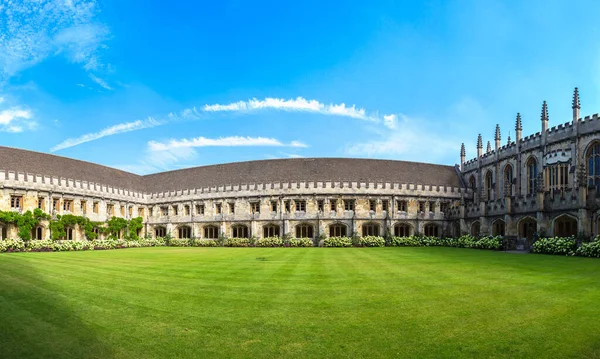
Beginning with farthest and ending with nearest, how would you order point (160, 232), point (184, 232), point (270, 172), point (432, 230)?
point (160, 232), point (184, 232), point (270, 172), point (432, 230)

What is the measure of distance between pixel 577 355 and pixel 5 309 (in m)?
10.2

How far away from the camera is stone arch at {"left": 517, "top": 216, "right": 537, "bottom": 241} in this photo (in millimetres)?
27562

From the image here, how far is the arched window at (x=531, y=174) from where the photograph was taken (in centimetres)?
3284

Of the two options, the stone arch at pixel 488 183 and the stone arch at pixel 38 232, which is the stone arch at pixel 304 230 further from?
the stone arch at pixel 38 232

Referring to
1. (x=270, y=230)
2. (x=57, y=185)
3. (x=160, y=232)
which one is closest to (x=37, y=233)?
(x=57, y=185)

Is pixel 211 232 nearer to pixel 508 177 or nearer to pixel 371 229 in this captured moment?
pixel 371 229

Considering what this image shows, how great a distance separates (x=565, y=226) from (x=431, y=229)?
14.3 m

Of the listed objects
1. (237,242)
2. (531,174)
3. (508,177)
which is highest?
(531,174)

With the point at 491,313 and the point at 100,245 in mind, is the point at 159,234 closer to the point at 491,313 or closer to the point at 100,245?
the point at 100,245

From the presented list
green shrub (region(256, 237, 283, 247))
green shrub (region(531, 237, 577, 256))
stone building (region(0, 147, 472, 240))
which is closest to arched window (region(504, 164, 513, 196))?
stone building (region(0, 147, 472, 240))

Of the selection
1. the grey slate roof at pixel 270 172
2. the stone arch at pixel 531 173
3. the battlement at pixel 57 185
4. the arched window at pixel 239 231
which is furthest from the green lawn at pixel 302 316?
the grey slate roof at pixel 270 172

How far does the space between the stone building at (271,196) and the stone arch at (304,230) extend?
0.10 m

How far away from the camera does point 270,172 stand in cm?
4141

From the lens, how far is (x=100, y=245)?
113ft
